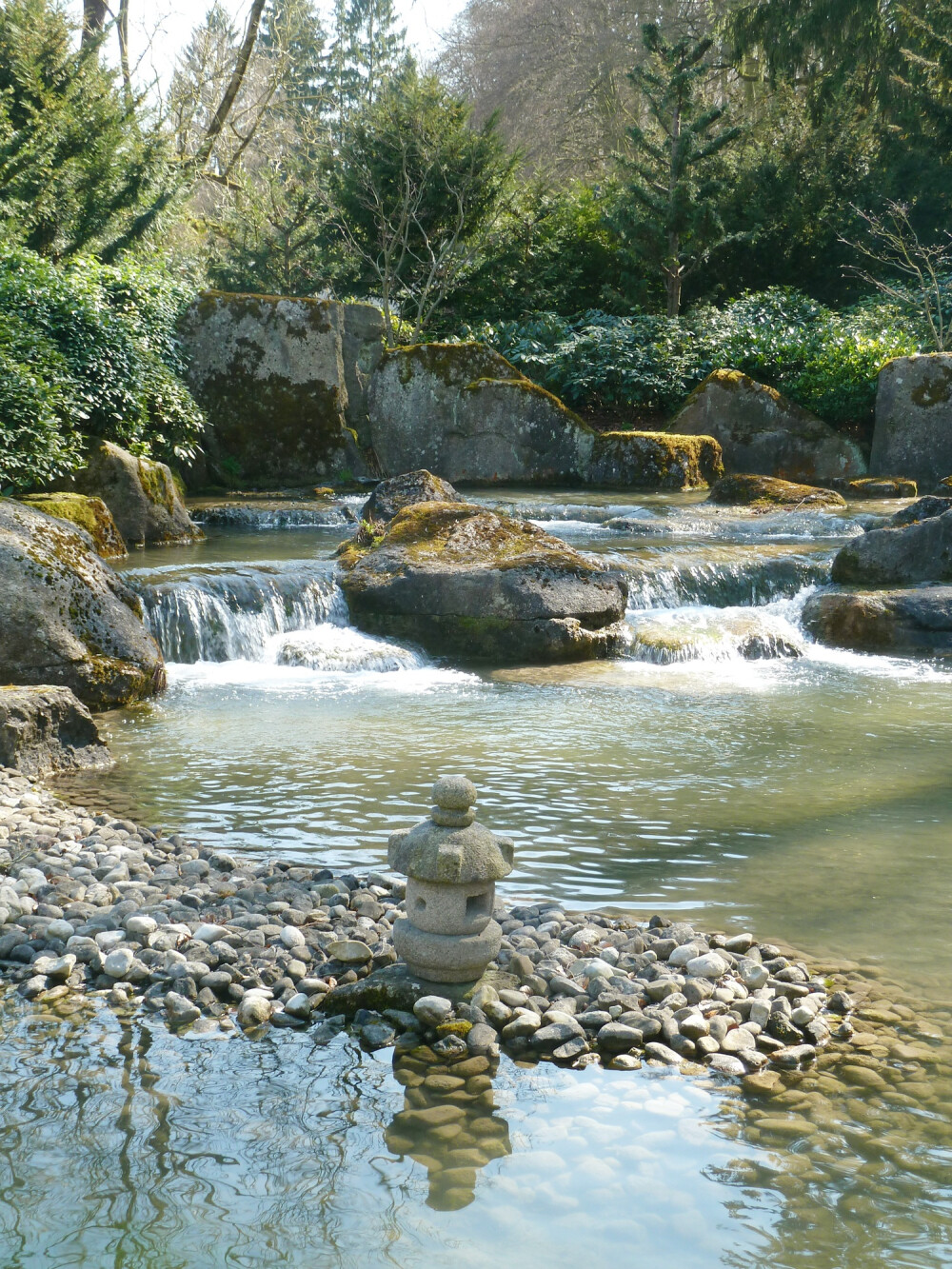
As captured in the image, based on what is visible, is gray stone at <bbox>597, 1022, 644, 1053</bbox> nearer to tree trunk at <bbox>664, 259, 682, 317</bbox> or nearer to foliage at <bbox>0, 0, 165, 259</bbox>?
foliage at <bbox>0, 0, 165, 259</bbox>

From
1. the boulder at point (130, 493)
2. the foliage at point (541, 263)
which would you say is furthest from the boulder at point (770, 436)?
the boulder at point (130, 493)

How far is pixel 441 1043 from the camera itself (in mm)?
3156

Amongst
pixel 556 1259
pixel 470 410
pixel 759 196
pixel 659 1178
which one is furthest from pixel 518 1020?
pixel 759 196

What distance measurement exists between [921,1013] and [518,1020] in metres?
1.22

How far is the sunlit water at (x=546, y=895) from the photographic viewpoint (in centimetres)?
242

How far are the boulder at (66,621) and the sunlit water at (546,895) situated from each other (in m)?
0.32

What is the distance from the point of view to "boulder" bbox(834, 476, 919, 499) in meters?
14.5

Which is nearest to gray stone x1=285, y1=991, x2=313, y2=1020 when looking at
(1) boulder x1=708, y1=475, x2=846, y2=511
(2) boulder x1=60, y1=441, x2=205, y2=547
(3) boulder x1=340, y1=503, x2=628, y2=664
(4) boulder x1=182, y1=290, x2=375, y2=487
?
(3) boulder x1=340, y1=503, x2=628, y2=664

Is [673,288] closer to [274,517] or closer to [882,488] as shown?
[882,488]

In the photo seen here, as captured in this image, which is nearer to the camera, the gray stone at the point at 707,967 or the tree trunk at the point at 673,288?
the gray stone at the point at 707,967

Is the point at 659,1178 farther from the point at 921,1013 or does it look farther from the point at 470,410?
the point at 470,410

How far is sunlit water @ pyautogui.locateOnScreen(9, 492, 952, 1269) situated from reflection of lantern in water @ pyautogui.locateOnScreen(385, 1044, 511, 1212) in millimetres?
32

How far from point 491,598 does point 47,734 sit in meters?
3.68

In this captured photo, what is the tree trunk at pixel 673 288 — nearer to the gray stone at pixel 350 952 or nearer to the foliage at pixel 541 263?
the foliage at pixel 541 263
